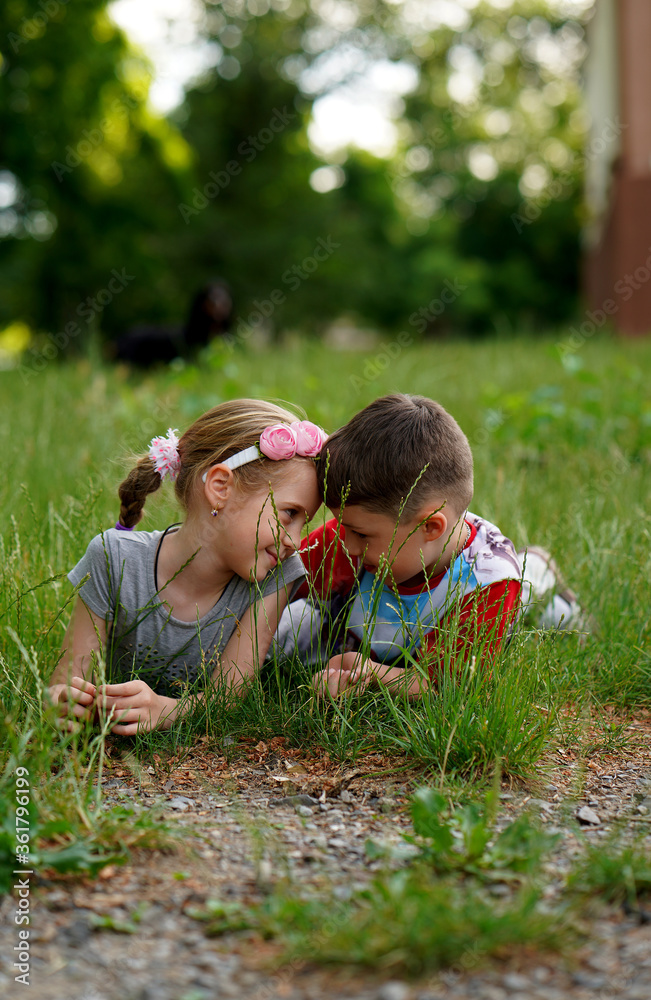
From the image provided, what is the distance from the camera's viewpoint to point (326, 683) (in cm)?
199

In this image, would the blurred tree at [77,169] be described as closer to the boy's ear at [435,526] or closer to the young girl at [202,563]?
the young girl at [202,563]

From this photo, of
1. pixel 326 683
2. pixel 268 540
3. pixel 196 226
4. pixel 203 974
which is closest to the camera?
pixel 203 974

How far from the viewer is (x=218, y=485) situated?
85.4 inches

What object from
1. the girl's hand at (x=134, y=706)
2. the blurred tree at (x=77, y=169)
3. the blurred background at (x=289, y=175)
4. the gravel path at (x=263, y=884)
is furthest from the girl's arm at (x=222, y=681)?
the blurred tree at (x=77, y=169)

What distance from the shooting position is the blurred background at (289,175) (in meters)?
14.6

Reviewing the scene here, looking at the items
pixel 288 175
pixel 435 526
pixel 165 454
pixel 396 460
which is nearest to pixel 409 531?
pixel 435 526

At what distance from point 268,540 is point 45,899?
3.08ft

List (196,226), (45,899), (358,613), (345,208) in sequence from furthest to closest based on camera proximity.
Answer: (345,208) → (196,226) → (358,613) → (45,899)

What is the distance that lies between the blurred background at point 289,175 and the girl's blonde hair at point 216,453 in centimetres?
469

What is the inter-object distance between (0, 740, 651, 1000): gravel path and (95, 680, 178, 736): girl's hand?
11 cm

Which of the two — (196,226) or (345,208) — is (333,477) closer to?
(196,226)

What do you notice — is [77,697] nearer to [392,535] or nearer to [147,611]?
[147,611]

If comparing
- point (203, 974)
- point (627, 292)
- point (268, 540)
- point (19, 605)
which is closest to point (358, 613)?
point (268, 540)

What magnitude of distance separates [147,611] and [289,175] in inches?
816
